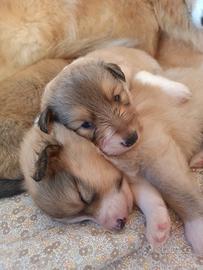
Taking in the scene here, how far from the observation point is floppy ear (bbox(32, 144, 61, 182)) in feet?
3.96

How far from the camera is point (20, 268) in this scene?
4.03 ft

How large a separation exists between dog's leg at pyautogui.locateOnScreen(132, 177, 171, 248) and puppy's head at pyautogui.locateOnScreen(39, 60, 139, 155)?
0.14 metres

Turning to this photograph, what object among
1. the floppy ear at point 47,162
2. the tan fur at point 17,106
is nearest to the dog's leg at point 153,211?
the floppy ear at point 47,162

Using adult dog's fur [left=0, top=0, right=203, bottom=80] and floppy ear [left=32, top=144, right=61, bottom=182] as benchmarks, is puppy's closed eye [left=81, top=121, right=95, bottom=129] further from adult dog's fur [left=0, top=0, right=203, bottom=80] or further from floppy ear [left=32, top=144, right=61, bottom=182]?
adult dog's fur [left=0, top=0, right=203, bottom=80]

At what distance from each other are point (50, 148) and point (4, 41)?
565mm

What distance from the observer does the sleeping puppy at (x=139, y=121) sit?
1237 mm

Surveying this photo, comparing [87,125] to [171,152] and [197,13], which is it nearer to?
[171,152]

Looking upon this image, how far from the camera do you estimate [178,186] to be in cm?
124

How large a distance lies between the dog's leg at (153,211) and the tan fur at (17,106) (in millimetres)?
407

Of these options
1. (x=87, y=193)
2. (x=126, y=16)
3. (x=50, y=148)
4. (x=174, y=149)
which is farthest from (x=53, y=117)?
(x=126, y=16)

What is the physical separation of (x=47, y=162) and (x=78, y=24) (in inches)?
26.5

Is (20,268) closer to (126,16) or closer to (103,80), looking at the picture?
(103,80)

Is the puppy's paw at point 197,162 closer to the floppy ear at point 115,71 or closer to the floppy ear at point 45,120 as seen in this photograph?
the floppy ear at point 115,71

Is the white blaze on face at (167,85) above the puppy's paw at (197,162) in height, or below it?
above
